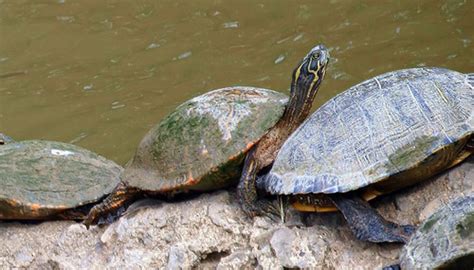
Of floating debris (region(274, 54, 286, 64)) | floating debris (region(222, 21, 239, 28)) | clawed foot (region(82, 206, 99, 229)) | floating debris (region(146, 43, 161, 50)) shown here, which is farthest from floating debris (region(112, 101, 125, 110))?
clawed foot (region(82, 206, 99, 229))

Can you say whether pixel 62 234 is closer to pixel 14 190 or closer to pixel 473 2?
pixel 14 190

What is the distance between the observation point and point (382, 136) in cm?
326

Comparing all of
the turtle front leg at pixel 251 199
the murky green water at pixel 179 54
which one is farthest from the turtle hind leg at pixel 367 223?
the murky green water at pixel 179 54

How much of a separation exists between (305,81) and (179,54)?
4.14 metres

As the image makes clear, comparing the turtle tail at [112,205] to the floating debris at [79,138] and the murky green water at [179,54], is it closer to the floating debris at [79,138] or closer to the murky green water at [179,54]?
the murky green water at [179,54]

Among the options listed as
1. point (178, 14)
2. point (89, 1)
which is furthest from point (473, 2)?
point (89, 1)

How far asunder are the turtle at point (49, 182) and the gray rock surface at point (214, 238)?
126 millimetres

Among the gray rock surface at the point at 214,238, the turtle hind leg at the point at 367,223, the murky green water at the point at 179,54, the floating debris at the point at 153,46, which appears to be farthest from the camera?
the floating debris at the point at 153,46

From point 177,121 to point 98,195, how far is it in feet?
2.41

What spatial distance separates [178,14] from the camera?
8883 mm

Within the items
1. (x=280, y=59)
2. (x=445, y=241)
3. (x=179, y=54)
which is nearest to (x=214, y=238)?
(x=445, y=241)

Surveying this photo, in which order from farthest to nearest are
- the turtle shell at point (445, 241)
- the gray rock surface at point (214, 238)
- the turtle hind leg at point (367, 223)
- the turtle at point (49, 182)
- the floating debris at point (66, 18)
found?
1. the floating debris at point (66, 18)
2. the turtle at point (49, 182)
3. the gray rock surface at point (214, 238)
4. the turtle hind leg at point (367, 223)
5. the turtle shell at point (445, 241)

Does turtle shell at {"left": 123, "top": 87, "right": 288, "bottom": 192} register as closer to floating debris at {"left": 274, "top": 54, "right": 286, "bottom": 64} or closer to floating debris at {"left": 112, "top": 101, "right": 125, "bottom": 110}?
floating debris at {"left": 112, "top": 101, "right": 125, "bottom": 110}

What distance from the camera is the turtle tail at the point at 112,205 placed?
4.04m
